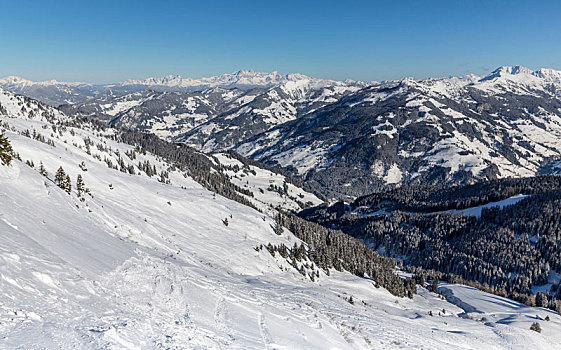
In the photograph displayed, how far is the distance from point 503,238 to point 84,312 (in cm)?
22570

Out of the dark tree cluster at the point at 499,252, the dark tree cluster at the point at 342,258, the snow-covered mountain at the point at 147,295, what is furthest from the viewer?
the dark tree cluster at the point at 499,252

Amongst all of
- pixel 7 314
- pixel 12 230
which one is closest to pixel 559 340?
pixel 7 314

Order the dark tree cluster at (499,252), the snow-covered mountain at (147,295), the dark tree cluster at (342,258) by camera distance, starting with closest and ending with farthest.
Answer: the snow-covered mountain at (147,295), the dark tree cluster at (342,258), the dark tree cluster at (499,252)

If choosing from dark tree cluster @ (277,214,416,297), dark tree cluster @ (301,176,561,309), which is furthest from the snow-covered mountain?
dark tree cluster @ (301,176,561,309)

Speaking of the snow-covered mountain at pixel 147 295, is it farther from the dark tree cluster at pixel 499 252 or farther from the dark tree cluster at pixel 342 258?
the dark tree cluster at pixel 499 252

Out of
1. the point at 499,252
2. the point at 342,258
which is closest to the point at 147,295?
the point at 342,258

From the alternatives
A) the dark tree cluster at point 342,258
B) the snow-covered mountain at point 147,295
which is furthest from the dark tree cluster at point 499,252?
the snow-covered mountain at point 147,295

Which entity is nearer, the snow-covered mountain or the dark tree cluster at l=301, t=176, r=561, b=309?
the snow-covered mountain

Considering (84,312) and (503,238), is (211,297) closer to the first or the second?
(84,312)

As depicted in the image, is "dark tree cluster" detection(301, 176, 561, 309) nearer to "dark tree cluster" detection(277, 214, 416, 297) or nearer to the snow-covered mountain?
"dark tree cluster" detection(277, 214, 416, 297)

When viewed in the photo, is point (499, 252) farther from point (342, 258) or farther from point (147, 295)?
point (147, 295)

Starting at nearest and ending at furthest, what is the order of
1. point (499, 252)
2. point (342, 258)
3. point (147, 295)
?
1. point (147, 295)
2. point (342, 258)
3. point (499, 252)

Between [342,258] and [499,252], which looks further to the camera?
[499,252]

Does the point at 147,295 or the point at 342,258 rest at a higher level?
the point at 147,295
